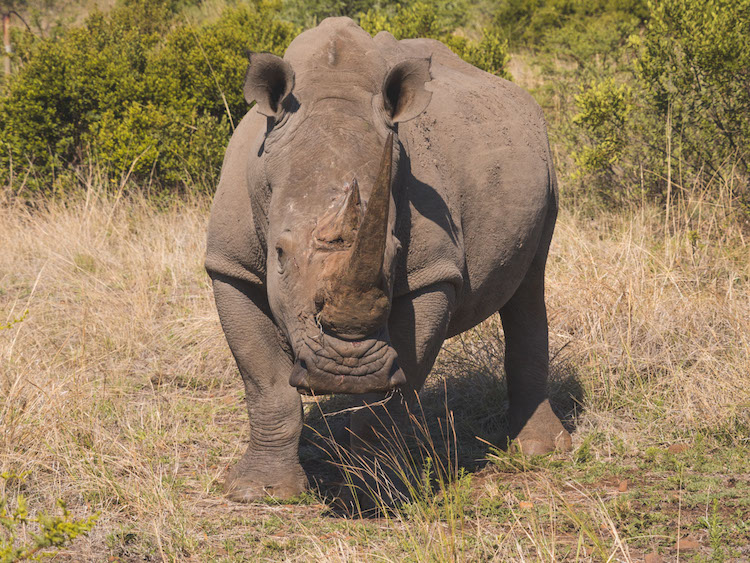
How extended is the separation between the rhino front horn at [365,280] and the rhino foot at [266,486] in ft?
5.00

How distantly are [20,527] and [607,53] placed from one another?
1067 cm

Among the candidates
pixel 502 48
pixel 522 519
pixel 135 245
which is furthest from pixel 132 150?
pixel 522 519

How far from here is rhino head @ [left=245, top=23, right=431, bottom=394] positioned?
329 centimetres

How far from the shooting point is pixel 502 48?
11.0 meters

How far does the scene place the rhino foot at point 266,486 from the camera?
180 inches

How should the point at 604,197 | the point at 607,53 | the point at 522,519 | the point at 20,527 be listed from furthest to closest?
1. the point at 607,53
2. the point at 604,197
3. the point at 522,519
4. the point at 20,527

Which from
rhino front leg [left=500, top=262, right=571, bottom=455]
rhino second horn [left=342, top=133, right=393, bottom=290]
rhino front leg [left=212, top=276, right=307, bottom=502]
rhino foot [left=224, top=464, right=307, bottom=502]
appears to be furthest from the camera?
rhino front leg [left=500, top=262, right=571, bottom=455]

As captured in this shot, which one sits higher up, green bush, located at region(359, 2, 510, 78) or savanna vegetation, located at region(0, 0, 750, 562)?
green bush, located at region(359, 2, 510, 78)

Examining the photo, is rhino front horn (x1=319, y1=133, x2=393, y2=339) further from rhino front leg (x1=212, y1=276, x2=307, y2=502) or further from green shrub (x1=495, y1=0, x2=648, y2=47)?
green shrub (x1=495, y1=0, x2=648, y2=47)

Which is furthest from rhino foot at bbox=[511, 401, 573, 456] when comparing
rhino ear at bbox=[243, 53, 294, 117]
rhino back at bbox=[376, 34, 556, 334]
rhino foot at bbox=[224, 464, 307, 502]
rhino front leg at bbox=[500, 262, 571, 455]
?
rhino ear at bbox=[243, 53, 294, 117]

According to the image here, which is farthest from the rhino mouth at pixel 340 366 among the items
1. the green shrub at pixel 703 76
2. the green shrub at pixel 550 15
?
the green shrub at pixel 550 15

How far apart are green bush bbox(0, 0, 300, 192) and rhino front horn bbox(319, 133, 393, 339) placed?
6318 millimetres

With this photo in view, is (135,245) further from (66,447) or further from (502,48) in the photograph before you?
(502,48)

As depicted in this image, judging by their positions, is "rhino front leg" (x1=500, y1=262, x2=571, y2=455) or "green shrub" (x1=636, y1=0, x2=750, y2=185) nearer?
"rhino front leg" (x1=500, y1=262, x2=571, y2=455)
